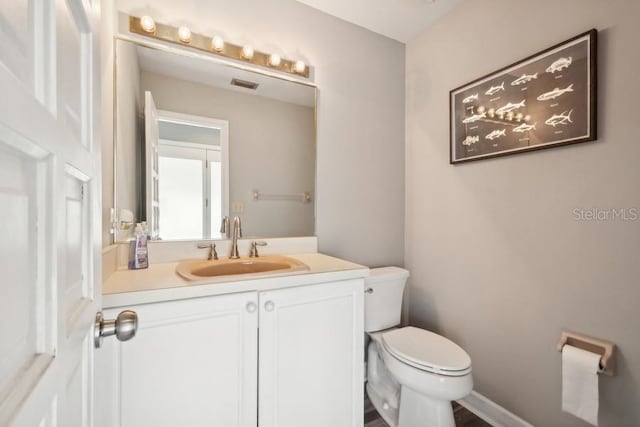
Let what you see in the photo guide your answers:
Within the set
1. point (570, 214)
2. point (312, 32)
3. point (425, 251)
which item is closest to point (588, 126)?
point (570, 214)

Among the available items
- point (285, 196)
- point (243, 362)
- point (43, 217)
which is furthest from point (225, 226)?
point (43, 217)

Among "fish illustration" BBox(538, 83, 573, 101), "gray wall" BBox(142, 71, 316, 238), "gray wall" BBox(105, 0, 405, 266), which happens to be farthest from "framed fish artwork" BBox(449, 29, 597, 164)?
"gray wall" BBox(142, 71, 316, 238)

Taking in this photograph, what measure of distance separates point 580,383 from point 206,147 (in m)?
2.03

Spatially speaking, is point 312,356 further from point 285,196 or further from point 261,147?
point 261,147

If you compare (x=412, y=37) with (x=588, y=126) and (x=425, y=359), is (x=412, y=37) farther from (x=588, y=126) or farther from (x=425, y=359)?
(x=425, y=359)

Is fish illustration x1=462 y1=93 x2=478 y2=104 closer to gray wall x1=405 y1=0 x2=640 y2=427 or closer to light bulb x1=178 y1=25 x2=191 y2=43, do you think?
gray wall x1=405 y1=0 x2=640 y2=427

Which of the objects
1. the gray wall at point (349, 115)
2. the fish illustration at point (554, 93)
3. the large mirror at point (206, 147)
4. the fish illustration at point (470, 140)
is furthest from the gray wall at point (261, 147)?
the fish illustration at point (554, 93)

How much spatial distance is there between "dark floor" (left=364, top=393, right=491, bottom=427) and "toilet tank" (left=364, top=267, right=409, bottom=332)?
0.46 metres

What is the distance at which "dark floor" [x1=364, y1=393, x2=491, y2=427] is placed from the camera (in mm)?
1503

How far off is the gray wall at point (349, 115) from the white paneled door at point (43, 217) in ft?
4.31

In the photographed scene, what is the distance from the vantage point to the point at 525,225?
1.39 meters

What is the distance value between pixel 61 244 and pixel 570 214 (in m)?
1.73

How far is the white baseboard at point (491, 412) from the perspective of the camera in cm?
142

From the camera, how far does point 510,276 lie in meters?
1.45
